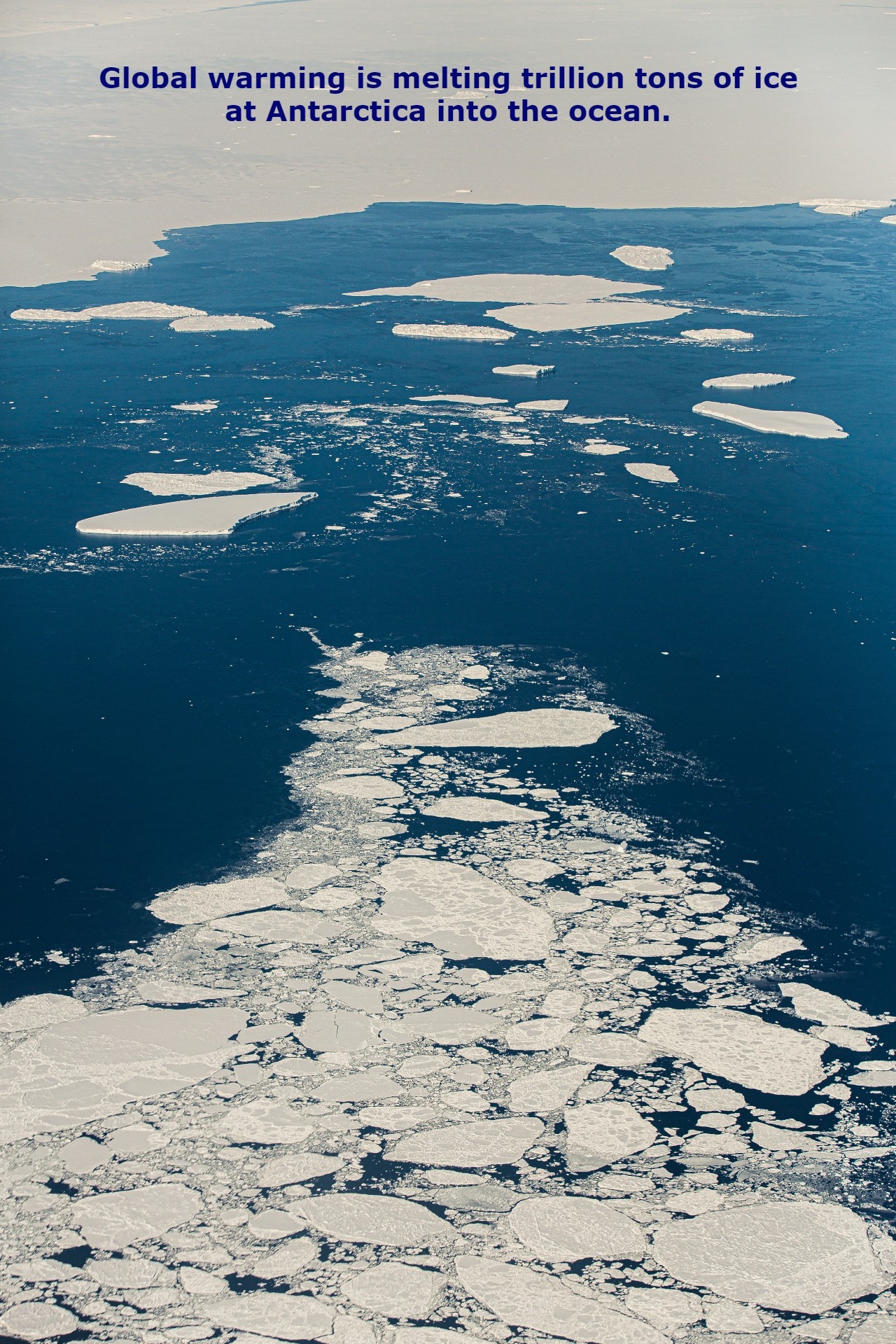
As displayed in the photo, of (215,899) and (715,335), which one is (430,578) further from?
(715,335)

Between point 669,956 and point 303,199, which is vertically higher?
point 303,199

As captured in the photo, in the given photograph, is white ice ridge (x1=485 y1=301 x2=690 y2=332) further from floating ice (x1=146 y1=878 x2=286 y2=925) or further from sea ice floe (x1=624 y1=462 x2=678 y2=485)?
floating ice (x1=146 y1=878 x2=286 y2=925)

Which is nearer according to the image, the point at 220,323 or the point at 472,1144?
the point at 472,1144

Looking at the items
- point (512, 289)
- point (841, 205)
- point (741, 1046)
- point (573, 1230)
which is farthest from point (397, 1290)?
point (841, 205)

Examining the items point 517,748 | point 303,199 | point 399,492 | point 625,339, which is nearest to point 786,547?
point 399,492

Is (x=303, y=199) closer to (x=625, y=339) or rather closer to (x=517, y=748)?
(x=625, y=339)

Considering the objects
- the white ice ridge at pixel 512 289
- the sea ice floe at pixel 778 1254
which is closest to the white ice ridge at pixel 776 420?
the white ice ridge at pixel 512 289

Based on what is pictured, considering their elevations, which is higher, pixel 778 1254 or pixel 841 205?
pixel 841 205
